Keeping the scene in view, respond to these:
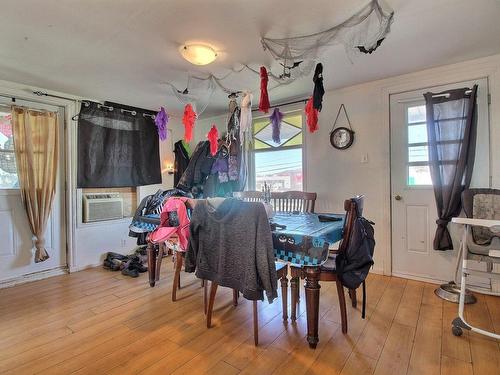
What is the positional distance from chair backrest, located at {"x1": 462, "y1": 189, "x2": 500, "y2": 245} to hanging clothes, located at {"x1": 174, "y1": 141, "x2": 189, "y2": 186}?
145 inches

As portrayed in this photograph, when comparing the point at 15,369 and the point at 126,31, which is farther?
the point at 126,31

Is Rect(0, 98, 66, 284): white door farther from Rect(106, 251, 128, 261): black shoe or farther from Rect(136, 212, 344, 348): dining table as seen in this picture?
Rect(136, 212, 344, 348): dining table

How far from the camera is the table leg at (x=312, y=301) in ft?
5.67

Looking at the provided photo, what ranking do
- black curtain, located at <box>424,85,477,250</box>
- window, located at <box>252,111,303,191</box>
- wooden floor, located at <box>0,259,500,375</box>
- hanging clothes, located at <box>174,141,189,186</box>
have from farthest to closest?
hanging clothes, located at <box>174,141,189,186</box>
window, located at <box>252,111,303,191</box>
black curtain, located at <box>424,85,477,250</box>
wooden floor, located at <box>0,259,500,375</box>

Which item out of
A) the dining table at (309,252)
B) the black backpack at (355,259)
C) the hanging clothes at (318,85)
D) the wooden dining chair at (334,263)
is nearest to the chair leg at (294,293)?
the wooden dining chair at (334,263)

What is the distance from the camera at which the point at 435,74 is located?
2.75 meters

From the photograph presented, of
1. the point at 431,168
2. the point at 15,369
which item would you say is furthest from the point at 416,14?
the point at 15,369

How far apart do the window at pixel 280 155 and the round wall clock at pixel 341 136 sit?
18.8 inches

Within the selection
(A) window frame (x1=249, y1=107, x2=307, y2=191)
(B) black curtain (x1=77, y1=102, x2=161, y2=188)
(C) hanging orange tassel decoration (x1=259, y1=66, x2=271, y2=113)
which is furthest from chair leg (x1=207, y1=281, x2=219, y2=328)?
(B) black curtain (x1=77, y1=102, x2=161, y2=188)

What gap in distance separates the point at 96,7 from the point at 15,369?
87.8 inches

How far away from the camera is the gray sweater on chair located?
165 cm

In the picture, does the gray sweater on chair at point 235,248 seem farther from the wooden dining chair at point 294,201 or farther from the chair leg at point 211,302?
the wooden dining chair at point 294,201

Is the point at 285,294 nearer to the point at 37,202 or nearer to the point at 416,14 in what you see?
the point at 416,14

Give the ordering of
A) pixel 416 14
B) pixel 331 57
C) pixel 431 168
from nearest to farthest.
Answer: pixel 416 14, pixel 331 57, pixel 431 168
